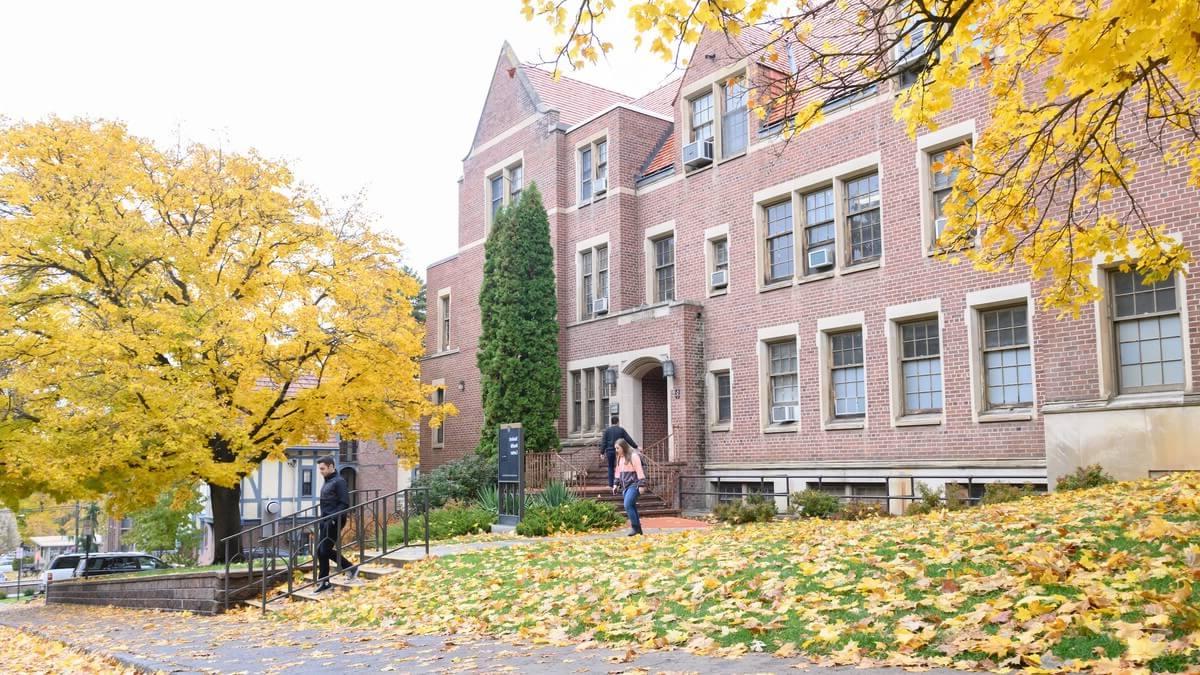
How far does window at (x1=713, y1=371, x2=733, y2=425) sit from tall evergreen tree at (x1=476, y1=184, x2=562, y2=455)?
478cm

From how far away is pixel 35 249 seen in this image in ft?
61.8

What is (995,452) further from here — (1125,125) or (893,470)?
(1125,125)

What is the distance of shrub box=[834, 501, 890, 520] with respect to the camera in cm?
1667

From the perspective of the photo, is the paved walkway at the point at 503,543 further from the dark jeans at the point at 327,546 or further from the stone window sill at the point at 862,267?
the stone window sill at the point at 862,267

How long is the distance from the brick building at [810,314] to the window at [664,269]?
6 centimetres

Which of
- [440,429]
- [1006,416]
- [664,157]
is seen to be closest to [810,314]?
[1006,416]

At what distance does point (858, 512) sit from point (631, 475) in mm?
4121

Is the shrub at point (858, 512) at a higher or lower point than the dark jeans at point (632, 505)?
lower

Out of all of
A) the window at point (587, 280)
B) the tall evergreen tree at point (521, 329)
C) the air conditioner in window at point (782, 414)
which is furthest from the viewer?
the window at point (587, 280)

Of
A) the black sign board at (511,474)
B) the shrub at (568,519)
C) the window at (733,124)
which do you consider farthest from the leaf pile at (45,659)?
the window at (733,124)

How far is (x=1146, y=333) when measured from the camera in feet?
51.5

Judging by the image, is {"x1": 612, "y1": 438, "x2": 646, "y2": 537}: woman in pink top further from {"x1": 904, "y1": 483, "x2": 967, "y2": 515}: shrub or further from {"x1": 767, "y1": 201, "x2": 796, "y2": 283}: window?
{"x1": 767, "y1": 201, "x2": 796, "y2": 283}: window

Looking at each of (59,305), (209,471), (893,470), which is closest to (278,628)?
(209,471)

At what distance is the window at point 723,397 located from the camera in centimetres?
2378
